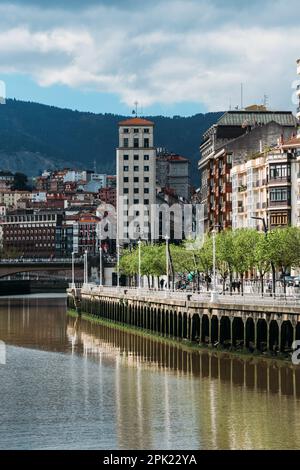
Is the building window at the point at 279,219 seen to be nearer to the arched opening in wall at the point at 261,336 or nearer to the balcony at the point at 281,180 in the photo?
the balcony at the point at 281,180

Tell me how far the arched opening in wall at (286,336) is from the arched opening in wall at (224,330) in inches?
351

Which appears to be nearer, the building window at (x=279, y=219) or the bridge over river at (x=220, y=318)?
the bridge over river at (x=220, y=318)

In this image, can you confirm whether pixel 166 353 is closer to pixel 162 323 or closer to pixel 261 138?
pixel 162 323

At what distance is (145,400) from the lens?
Result: 6444 cm

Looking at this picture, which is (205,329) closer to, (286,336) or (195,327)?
(195,327)

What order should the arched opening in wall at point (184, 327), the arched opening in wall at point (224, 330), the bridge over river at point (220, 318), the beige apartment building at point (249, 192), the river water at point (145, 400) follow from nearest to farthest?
the river water at point (145, 400)
the bridge over river at point (220, 318)
the arched opening in wall at point (224, 330)
the arched opening in wall at point (184, 327)
the beige apartment building at point (249, 192)

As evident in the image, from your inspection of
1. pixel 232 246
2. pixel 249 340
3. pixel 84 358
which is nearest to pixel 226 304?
pixel 249 340

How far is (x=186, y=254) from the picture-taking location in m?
136

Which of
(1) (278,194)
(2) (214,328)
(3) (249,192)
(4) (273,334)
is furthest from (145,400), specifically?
(3) (249,192)

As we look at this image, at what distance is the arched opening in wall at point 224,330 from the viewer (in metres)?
86.2

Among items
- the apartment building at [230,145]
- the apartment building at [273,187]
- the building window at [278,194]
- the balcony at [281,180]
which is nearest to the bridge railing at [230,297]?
the apartment building at [273,187]

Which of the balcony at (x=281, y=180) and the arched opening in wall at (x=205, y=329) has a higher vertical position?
the balcony at (x=281, y=180)

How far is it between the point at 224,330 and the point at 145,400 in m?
22.8

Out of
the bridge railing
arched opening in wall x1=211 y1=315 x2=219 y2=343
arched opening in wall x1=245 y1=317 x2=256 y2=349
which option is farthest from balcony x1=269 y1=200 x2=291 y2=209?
arched opening in wall x1=245 y1=317 x2=256 y2=349
